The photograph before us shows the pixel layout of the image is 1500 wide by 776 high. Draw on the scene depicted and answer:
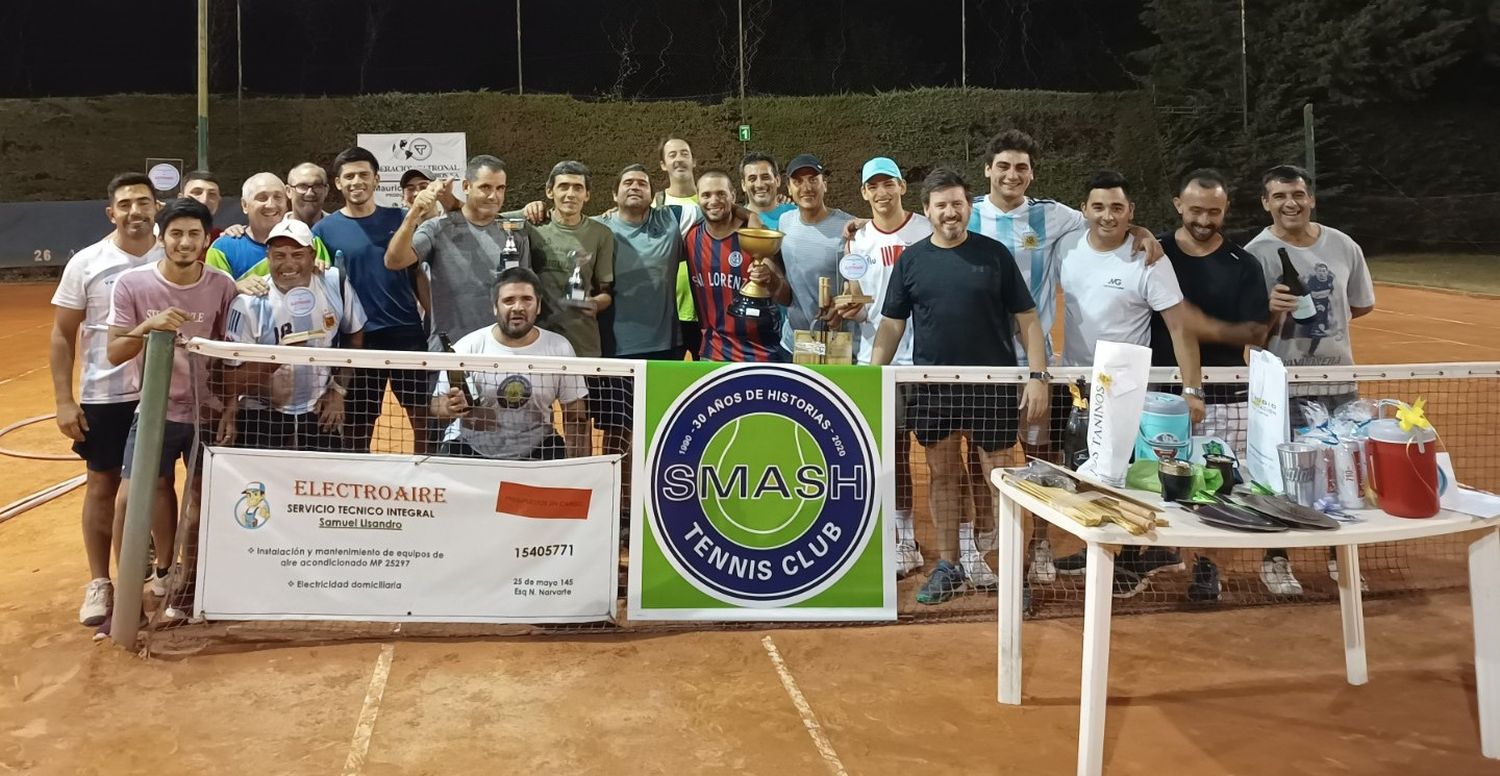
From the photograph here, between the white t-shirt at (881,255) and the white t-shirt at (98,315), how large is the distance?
3.45 meters

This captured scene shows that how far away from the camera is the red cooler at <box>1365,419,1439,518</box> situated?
330 centimetres

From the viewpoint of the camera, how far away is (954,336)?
15.9ft

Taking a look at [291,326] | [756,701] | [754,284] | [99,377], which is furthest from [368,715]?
[754,284]

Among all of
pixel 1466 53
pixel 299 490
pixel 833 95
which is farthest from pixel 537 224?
pixel 1466 53

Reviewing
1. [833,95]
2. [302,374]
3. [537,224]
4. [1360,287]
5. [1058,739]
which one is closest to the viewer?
[1058,739]

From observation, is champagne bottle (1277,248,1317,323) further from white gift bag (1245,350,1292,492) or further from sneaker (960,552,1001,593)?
sneaker (960,552,1001,593)

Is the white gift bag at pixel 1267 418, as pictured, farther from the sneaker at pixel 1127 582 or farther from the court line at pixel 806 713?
the court line at pixel 806 713

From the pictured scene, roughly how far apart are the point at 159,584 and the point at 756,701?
2.97m

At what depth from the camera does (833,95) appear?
22984mm

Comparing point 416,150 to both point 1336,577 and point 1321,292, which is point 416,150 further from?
point 1336,577

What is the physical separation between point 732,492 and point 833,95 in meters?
19.8

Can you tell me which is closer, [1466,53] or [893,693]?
[893,693]

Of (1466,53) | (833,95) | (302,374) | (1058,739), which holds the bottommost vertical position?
(1058,739)

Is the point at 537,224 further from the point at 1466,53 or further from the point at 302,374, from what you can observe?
the point at 1466,53
